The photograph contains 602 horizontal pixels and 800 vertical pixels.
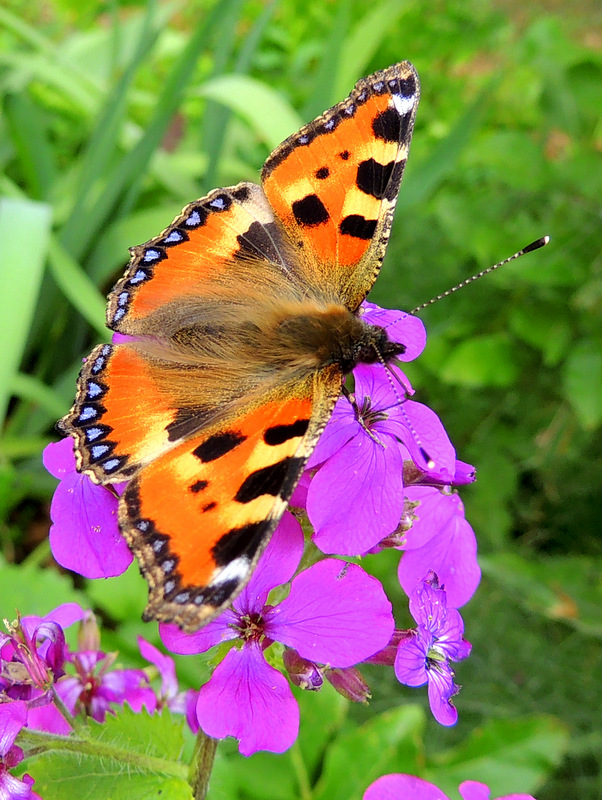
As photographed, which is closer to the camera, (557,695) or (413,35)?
(557,695)

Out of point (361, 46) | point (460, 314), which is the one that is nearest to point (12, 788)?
point (460, 314)

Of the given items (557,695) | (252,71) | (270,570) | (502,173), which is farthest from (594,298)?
(252,71)

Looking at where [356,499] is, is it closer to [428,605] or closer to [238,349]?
[428,605]

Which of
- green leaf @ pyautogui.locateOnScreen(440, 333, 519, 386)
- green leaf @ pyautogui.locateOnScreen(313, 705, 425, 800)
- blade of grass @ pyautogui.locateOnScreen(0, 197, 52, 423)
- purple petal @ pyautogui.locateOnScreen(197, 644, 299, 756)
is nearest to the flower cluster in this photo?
purple petal @ pyautogui.locateOnScreen(197, 644, 299, 756)

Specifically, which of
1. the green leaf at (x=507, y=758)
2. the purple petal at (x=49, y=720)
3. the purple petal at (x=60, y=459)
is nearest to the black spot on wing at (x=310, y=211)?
the purple petal at (x=60, y=459)

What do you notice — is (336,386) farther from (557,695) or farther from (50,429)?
(50,429)

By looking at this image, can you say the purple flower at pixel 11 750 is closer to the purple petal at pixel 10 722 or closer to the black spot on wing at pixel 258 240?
the purple petal at pixel 10 722
